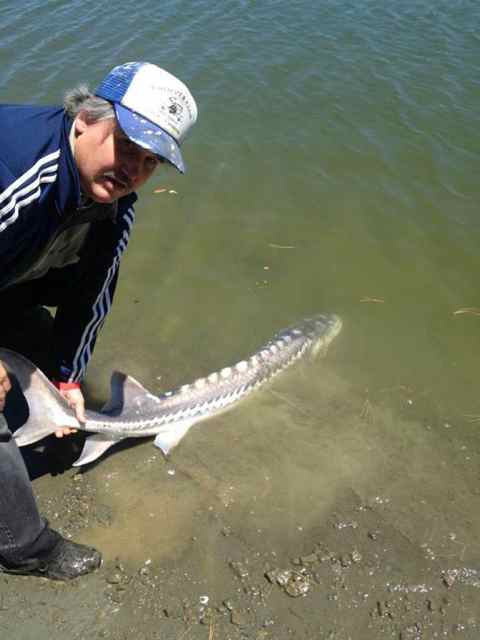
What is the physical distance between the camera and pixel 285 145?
734 centimetres

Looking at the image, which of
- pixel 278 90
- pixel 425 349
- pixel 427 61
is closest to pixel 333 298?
pixel 425 349

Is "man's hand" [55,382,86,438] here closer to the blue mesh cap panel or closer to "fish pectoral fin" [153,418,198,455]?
"fish pectoral fin" [153,418,198,455]

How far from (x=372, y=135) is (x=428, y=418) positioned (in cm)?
396

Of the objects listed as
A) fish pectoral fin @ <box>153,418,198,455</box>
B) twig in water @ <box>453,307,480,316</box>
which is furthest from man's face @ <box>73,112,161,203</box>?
twig in water @ <box>453,307,480,316</box>

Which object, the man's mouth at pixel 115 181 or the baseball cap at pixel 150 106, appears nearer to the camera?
the baseball cap at pixel 150 106

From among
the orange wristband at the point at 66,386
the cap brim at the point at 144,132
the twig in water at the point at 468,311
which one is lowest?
the twig in water at the point at 468,311

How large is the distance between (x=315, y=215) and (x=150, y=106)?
4.07 m

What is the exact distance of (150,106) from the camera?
2.47 meters

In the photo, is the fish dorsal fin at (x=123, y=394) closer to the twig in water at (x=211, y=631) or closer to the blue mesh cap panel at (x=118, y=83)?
the twig in water at (x=211, y=631)

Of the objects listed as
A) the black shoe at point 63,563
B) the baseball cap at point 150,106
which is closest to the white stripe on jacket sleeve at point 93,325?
the black shoe at point 63,563

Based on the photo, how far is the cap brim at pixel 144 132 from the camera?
7.89 feet

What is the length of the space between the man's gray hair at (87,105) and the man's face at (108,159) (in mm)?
21

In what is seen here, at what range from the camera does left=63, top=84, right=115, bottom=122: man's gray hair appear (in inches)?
98.7

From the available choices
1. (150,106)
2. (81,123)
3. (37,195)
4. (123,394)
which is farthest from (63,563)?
(150,106)
